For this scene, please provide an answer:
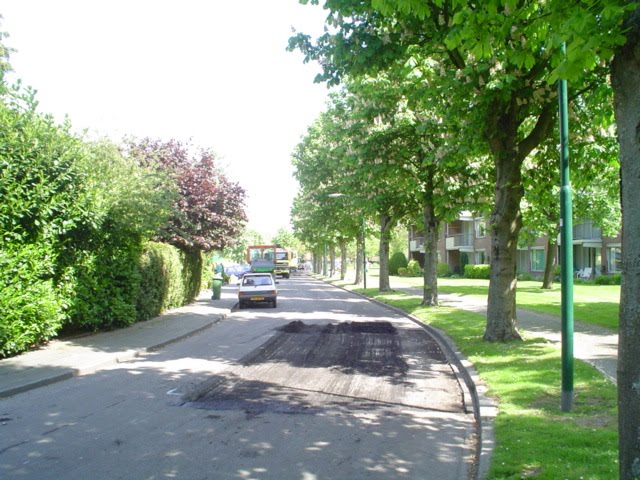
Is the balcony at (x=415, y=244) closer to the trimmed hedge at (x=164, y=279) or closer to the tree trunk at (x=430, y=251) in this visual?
the tree trunk at (x=430, y=251)

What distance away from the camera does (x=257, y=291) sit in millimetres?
24000

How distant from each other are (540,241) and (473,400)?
41.8 m

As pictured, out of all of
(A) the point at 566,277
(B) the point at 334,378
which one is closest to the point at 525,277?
(B) the point at 334,378

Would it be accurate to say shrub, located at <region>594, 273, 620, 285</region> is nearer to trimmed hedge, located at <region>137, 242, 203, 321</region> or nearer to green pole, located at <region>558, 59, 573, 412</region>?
trimmed hedge, located at <region>137, 242, 203, 321</region>

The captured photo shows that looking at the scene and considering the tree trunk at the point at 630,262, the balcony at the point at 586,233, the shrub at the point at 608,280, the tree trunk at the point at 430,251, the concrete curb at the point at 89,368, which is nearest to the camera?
the tree trunk at the point at 630,262

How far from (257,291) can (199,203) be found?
4694 mm

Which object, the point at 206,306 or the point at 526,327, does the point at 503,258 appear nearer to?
the point at 526,327

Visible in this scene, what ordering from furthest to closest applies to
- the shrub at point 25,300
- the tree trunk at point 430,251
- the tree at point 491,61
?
the tree trunk at point 430,251, the shrub at point 25,300, the tree at point 491,61

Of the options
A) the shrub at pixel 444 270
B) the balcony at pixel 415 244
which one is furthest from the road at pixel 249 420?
the balcony at pixel 415 244

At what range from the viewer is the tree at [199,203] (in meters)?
21.8

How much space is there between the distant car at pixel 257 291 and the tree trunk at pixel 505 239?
43.3 ft

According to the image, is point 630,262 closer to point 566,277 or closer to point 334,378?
point 566,277

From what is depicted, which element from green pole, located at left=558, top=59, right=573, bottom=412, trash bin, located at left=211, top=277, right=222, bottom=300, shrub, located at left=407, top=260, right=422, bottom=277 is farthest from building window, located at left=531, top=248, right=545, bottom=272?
green pole, located at left=558, top=59, right=573, bottom=412

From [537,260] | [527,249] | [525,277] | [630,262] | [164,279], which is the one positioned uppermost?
[527,249]
